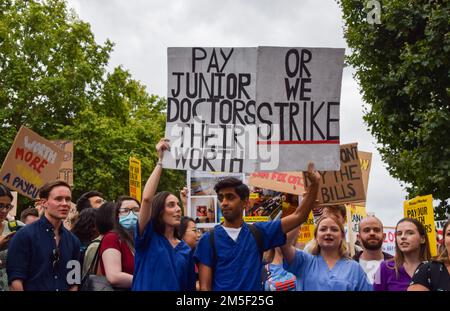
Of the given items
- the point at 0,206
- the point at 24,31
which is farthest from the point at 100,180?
the point at 0,206

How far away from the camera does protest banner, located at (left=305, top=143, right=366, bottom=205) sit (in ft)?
31.8

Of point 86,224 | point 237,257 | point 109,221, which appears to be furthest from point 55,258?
point 237,257

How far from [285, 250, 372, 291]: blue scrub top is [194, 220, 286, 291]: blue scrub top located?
42cm

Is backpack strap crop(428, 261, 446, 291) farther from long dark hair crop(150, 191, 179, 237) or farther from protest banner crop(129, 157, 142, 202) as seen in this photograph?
protest banner crop(129, 157, 142, 202)

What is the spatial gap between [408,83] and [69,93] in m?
16.3

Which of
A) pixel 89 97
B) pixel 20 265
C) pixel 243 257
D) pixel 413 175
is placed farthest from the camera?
pixel 89 97

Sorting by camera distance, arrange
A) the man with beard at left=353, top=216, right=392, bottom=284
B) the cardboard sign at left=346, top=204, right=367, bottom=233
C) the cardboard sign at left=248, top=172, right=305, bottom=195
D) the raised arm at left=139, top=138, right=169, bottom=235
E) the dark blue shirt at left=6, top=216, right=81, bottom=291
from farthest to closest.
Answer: the cardboard sign at left=346, top=204, right=367, bottom=233 < the cardboard sign at left=248, top=172, right=305, bottom=195 < the man with beard at left=353, top=216, right=392, bottom=284 < the dark blue shirt at left=6, top=216, right=81, bottom=291 < the raised arm at left=139, top=138, right=169, bottom=235

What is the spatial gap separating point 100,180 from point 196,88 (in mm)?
26171

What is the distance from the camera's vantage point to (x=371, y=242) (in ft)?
26.3

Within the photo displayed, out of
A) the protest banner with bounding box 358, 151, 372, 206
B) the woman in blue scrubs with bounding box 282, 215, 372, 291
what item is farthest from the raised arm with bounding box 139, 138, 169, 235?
the protest banner with bounding box 358, 151, 372, 206

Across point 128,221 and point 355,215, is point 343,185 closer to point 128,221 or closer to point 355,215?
point 128,221
